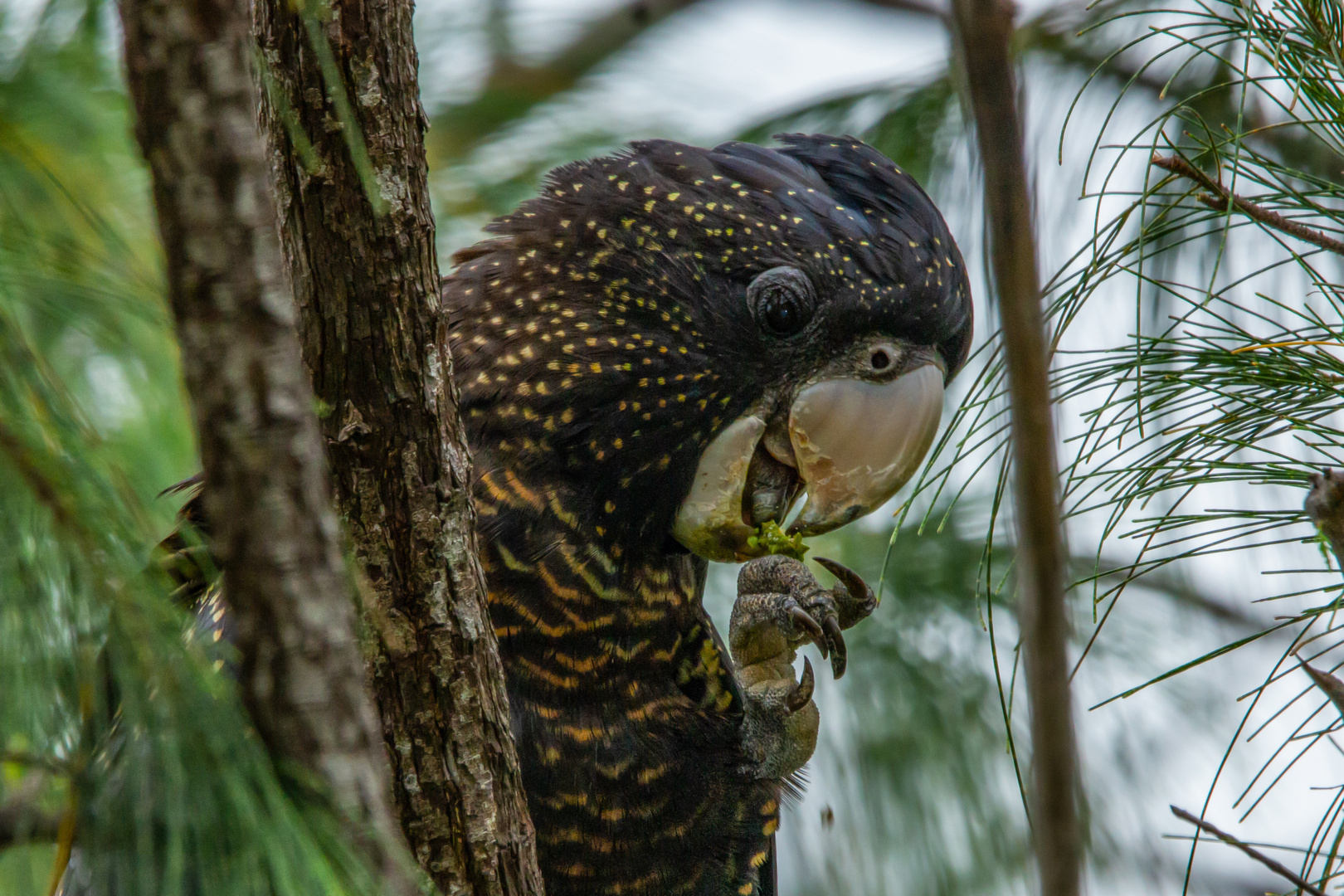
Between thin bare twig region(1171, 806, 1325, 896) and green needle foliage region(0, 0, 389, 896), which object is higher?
green needle foliage region(0, 0, 389, 896)

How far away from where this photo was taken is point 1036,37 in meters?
2.50

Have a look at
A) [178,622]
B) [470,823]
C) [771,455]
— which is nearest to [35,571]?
[178,622]

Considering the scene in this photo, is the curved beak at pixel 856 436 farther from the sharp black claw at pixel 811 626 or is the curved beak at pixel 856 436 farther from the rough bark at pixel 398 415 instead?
the rough bark at pixel 398 415

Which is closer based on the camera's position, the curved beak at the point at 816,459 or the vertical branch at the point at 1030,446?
the vertical branch at the point at 1030,446

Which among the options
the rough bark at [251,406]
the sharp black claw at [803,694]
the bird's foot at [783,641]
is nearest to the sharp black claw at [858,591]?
the bird's foot at [783,641]

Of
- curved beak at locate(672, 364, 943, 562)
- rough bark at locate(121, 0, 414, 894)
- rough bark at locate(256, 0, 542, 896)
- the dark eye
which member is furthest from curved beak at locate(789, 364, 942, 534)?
rough bark at locate(121, 0, 414, 894)

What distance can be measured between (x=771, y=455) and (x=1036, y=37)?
4.20ft

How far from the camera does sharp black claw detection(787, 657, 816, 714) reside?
1896 mm

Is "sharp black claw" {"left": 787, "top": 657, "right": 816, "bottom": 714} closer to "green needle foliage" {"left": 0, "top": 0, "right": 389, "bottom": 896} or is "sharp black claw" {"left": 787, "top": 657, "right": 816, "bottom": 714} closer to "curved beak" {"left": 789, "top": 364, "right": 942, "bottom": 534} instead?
"curved beak" {"left": 789, "top": 364, "right": 942, "bottom": 534}

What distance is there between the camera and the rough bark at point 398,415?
0.97 m

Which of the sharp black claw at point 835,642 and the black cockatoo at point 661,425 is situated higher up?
the black cockatoo at point 661,425

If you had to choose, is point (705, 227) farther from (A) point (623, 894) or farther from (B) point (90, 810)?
(B) point (90, 810)

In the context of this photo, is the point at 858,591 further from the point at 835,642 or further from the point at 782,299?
the point at 782,299

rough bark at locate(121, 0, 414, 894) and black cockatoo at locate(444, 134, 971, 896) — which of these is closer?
rough bark at locate(121, 0, 414, 894)
